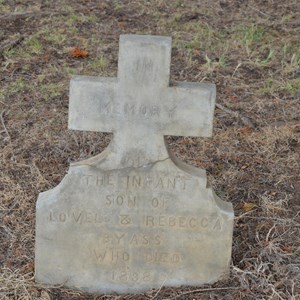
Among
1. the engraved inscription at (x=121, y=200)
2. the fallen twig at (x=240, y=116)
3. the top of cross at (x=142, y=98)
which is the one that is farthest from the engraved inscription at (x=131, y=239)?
the fallen twig at (x=240, y=116)

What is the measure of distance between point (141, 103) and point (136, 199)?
46 centimetres

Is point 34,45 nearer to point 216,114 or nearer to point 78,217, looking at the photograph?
point 216,114

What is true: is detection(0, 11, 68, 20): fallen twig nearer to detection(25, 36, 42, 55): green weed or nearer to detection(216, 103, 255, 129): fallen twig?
detection(25, 36, 42, 55): green weed

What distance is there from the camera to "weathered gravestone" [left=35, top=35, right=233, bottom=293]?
324 cm

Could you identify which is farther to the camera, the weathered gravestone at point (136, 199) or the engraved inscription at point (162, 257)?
the engraved inscription at point (162, 257)

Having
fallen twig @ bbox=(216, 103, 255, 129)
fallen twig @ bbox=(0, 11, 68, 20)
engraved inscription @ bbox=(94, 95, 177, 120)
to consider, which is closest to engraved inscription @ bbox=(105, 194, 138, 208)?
engraved inscription @ bbox=(94, 95, 177, 120)

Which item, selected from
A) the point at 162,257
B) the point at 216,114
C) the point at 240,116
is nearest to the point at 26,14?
the point at 216,114

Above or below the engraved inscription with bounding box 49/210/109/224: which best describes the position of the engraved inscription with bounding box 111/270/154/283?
below

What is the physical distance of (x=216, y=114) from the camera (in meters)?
5.38

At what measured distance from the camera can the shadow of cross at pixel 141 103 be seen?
318cm

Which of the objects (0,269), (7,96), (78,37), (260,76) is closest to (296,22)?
(260,76)

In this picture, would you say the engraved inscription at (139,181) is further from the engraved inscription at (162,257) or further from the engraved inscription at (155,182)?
the engraved inscription at (162,257)

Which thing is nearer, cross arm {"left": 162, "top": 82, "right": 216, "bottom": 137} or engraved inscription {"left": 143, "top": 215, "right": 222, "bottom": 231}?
cross arm {"left": 162, "top": 82, "right": 216, "bottom": 137}

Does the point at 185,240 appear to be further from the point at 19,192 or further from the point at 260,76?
the point at 260,76
